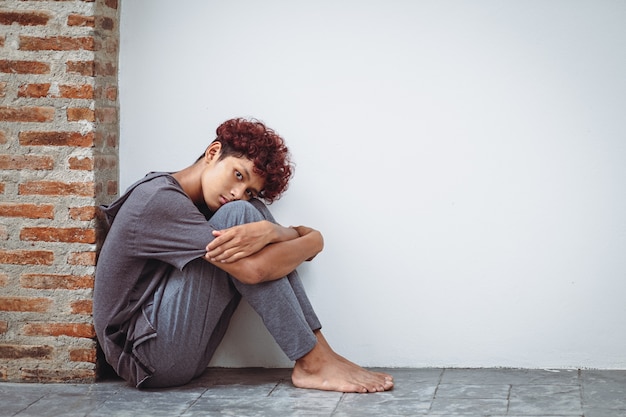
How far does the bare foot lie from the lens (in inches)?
131

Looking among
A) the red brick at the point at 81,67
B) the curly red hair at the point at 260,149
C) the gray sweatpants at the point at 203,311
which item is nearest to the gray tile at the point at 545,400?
the gray sweatpants at the point at 203,311

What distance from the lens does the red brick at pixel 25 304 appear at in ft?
11.6

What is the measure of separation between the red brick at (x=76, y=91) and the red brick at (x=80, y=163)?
23cm

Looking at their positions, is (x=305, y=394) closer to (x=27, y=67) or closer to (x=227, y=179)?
(x=227, y=179)

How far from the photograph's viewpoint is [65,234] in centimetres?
351

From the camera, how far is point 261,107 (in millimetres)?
3672

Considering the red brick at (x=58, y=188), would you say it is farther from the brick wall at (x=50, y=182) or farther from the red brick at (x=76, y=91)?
the red brick at (x=76, y=91)

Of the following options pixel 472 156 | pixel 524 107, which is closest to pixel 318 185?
pixel 472 156

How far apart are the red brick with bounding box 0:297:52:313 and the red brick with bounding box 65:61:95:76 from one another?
0.85 m

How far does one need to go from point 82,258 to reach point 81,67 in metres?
0.70

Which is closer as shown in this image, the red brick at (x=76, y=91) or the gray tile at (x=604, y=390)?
the gray tile at (x=604, y=390)

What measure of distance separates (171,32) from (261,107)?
18.2 inches

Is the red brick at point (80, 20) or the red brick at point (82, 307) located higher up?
the red brick at point (80, 20)

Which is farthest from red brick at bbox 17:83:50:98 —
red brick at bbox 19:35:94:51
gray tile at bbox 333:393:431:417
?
gray tile at bbox 333:393:431:417
